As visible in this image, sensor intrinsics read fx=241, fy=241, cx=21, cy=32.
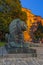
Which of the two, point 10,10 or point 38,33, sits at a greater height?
point 10,10

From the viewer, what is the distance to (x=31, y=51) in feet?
39.8

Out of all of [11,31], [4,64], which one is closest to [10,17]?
[11,31]

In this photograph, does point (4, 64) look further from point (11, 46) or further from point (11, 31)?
point (11, 31)

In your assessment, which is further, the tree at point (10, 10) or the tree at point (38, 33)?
the tree at point (38, 33)

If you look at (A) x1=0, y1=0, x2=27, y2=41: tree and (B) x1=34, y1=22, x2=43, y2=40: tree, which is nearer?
(A) x1=0, y1=0, x2=27, y2=41: tree

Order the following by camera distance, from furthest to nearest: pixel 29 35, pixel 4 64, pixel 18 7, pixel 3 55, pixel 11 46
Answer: pixel 29 35 → pixel 18 7 → pixel 11 46 → pixel 3 55 → pixel 4 64

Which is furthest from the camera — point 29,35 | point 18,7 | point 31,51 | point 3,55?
point 29,35

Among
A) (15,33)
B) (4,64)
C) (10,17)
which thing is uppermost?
(10,17)

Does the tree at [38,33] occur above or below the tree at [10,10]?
below

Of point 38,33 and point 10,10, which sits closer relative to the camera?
point 10,10

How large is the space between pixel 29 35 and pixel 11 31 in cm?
3568

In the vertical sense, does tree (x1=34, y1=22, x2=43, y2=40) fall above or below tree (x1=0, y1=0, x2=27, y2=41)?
below

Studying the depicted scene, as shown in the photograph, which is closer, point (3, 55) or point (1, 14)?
point (3, 55)

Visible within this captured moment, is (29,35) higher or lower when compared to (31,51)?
higher
